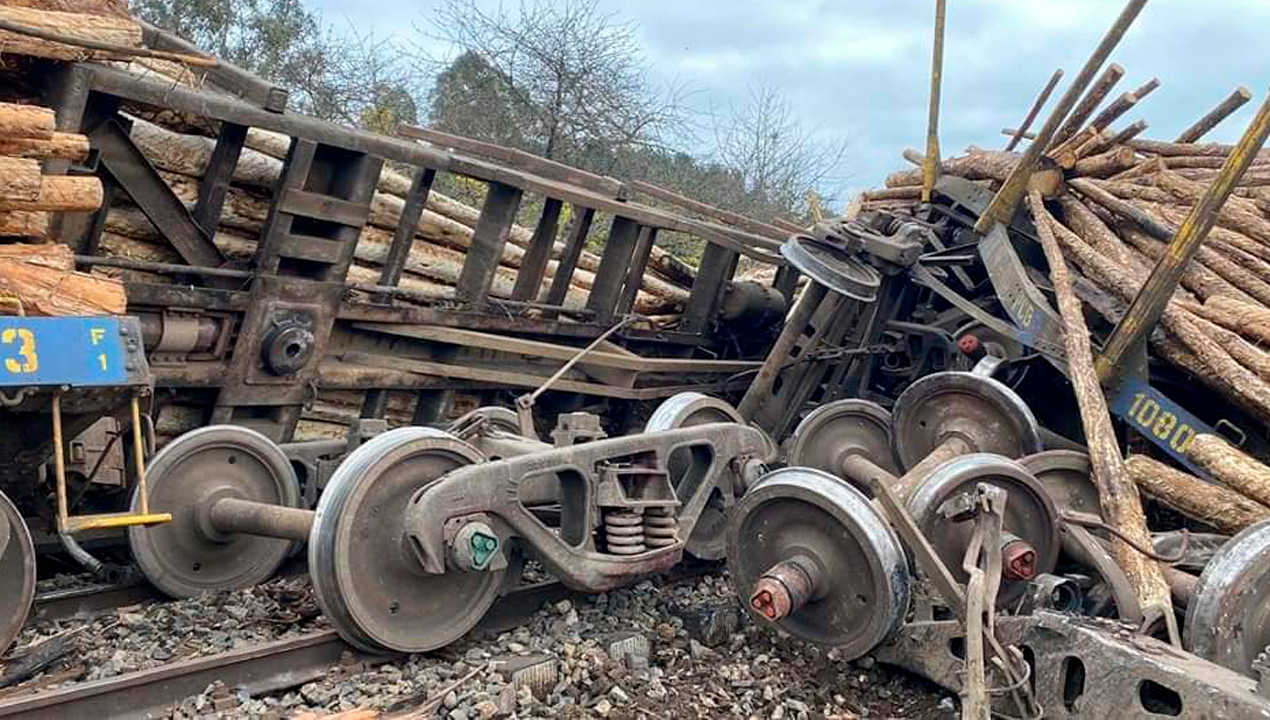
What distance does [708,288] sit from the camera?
26.9 ft

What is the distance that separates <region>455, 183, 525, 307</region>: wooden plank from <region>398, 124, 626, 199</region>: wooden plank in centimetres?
44

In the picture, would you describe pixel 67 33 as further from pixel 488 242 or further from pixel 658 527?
pixel 658 527

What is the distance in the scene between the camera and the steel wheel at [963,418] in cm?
554

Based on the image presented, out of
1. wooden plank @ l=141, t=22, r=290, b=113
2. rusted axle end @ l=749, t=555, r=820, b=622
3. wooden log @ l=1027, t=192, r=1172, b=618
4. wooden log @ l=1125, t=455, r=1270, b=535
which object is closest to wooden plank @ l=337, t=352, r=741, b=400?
wooden plank @ l=141, t=22, r=290, b=113

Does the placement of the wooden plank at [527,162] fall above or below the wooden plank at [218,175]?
above

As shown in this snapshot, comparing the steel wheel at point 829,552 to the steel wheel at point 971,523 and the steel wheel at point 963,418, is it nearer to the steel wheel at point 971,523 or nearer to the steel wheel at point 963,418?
the steel wheel at point 971,523

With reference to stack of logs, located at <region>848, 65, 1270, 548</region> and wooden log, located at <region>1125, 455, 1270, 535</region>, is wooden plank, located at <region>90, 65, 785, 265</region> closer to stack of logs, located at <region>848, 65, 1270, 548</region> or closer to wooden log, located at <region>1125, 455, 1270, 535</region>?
stack of logs, located at <region>848, 65, 1270, 548</region>

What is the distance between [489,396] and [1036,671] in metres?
4.38

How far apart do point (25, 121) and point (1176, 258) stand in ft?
18.0

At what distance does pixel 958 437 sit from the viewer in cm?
566

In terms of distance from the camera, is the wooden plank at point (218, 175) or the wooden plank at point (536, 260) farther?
the wooden plank at point (536, 260)

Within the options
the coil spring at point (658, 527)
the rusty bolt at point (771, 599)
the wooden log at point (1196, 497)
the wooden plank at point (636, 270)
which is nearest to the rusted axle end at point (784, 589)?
the rusty bolt at point (771, 599)

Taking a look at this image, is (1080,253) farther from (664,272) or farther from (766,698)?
(766,698)

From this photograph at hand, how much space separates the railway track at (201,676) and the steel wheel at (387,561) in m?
0.14
